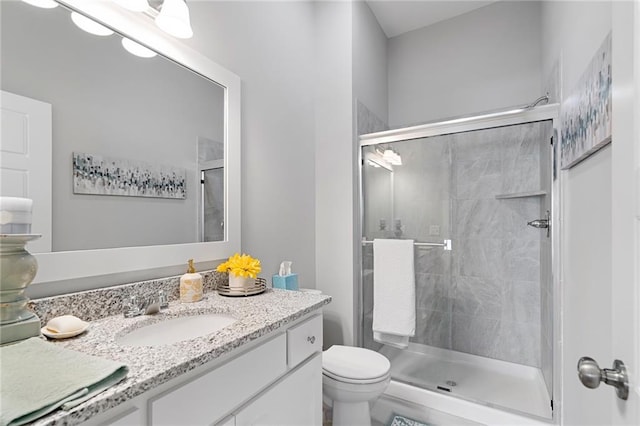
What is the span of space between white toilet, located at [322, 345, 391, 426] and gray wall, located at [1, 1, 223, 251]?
99cm

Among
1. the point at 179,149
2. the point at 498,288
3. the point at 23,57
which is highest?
the point at 23,57

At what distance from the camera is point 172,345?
2.52 ft

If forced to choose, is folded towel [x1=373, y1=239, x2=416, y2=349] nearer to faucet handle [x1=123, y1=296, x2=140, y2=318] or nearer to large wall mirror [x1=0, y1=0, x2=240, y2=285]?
large wall mirror [x1=0, y1=0, x2=240, y2=285]

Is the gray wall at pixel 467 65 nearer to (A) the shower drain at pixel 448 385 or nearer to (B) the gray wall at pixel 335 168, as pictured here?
(B) the gray wall at pixel 335 168

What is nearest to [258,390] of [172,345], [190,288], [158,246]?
[172,345]

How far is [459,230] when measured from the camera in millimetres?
2352

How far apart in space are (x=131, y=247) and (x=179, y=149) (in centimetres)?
45

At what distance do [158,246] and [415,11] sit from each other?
107 inches

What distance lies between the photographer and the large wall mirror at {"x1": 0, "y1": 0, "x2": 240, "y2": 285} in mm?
894

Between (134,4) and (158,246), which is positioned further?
(158,246)

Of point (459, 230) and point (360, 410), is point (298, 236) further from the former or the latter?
point (459, 230)

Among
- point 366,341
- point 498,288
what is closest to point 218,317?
point 366,341

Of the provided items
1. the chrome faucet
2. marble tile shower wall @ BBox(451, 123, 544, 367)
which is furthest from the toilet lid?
marble tile shower wall @ BBox(451, 123, 544, 367)

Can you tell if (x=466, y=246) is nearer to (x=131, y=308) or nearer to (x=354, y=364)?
(x=354, y=364)
